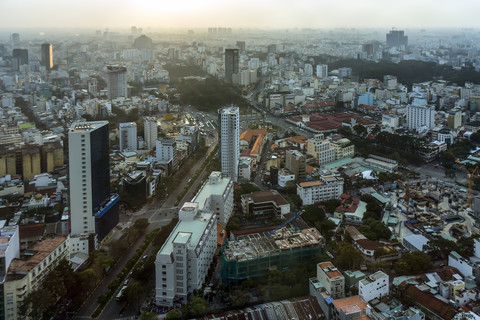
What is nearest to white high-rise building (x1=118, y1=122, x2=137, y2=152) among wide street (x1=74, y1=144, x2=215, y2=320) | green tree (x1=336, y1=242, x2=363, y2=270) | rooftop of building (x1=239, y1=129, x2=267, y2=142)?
wide street (x1=74, y1=144, x2=215, y2=320)

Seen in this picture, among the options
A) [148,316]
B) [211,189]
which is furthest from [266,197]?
[148,316]

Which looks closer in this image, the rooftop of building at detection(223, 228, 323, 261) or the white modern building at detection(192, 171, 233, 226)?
the rooftop of building at detection(223, 228, 323, 261)

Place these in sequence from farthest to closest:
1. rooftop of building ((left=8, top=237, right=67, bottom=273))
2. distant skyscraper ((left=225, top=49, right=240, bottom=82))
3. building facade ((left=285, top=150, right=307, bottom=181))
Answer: distant skyscraper ((left=225, top=49, right=240, bottom=82)) → building facade ((left=285, top=150, right=307, bottom=181)) → rooftop of building ((left=8, top=237, right=67, bottom=273))

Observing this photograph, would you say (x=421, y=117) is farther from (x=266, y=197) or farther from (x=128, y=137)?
(x=128, y=137)

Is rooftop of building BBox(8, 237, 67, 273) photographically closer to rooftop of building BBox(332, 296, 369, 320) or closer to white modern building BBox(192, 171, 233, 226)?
white modern building BBox(192, 171, 233, 226)

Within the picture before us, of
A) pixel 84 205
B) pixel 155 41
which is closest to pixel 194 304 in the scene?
pixel 84 205

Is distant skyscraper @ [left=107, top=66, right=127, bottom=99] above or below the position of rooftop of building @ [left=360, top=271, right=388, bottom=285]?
above

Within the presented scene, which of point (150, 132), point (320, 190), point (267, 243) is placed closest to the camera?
point (267, 243)
